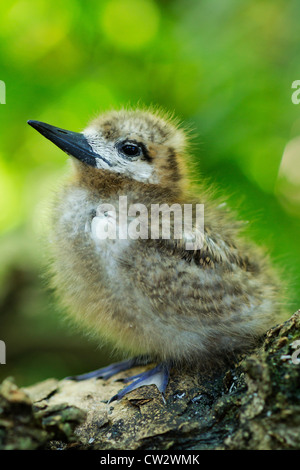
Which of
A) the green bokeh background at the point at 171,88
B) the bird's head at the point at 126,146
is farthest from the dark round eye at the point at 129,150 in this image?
the green bokeh background at the point at 171,88

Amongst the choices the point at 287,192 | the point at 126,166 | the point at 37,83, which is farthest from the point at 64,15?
the point at 287,192

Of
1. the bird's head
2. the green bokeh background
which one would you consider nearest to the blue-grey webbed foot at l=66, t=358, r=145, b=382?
the green bokeh background

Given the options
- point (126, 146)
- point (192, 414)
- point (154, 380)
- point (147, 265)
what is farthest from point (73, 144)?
point (192, 414)

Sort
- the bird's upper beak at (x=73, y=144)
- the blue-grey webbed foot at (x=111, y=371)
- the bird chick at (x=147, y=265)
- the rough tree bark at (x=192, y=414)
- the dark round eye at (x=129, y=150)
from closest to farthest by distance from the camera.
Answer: the rough tree bark at (x=192, y=414)
the bird chick at (x=147, y=265)
the bird's upper beak at (x=73, y=144)
the dark round eye at (x=129, y=150)
the blue-grey webbed foot at (x=111, y=371)

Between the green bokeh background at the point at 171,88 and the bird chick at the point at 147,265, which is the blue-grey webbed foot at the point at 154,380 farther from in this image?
the green bokeh background at the point at 171,88

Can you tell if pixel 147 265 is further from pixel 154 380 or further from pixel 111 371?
pixel 111 371

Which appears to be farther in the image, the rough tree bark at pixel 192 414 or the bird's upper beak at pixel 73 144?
the bird's upper beak at pixel 73 144
